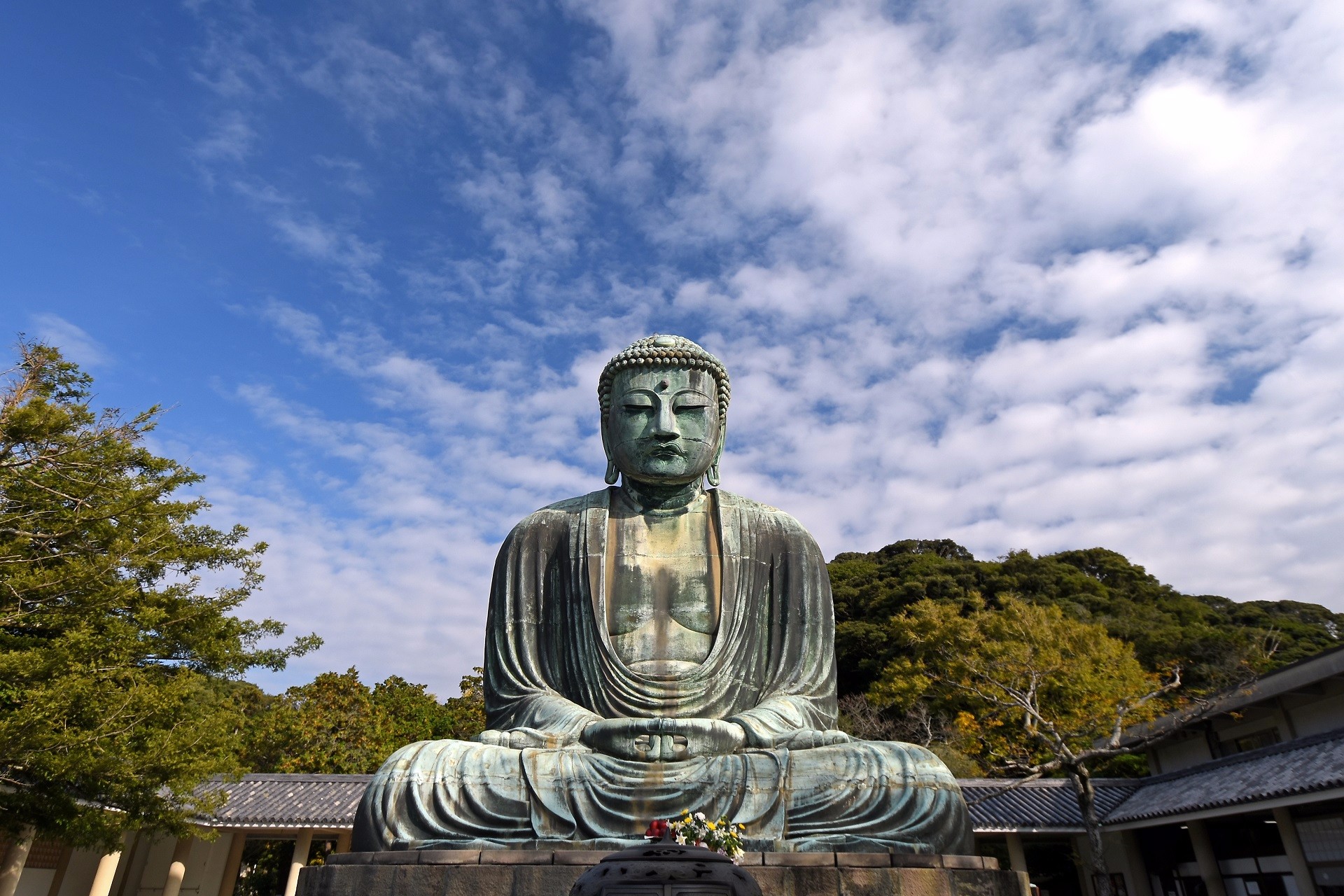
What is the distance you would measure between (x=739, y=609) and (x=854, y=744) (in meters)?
1.63

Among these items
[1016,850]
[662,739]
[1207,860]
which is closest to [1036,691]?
[1016,850]

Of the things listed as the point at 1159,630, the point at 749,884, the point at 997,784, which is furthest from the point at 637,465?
the point at 1159,630

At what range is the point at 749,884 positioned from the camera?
307 cm

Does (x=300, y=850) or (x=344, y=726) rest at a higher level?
(x=344, y=726)

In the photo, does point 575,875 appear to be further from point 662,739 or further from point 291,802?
point 291,802

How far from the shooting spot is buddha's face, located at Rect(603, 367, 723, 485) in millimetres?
6883

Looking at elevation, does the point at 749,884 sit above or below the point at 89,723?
below

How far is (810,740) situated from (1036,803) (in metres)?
17.9

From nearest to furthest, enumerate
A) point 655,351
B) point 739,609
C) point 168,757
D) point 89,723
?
point 739,609 → point 655,351 → point 89,723 → point 168,757

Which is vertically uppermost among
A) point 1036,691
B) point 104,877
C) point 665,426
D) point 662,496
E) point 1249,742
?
point 1036,691

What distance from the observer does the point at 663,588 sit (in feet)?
21.9

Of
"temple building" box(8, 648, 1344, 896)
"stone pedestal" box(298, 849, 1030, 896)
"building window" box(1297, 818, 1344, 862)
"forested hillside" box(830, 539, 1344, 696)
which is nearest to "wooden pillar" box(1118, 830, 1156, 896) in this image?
"temple building" box(8, 648, 1344, 896)

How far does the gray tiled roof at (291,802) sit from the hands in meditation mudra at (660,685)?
13.7 m

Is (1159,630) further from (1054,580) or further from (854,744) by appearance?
(854,744)
